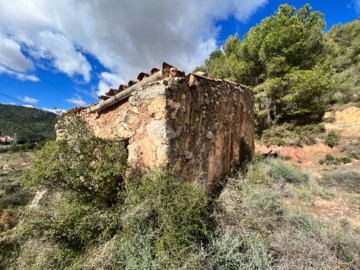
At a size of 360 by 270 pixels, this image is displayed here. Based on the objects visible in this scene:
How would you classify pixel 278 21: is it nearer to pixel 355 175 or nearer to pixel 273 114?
pixel 273 114

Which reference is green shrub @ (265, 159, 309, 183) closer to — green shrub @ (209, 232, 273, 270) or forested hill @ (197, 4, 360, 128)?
green shrub @ (209, 232, 273, 270)

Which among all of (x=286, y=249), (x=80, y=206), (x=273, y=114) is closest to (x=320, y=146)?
(x=273, y=114)

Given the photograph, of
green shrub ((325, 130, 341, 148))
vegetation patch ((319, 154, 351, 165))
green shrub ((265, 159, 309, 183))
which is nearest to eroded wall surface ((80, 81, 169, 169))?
green shrub ((265, 159, 309, 183))

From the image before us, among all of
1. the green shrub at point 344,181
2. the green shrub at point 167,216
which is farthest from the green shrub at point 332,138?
the green shrub at point 167,216

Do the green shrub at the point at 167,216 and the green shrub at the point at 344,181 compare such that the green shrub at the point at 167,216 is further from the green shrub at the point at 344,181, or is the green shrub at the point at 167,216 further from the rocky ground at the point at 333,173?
the green shrub at the point at 344,181

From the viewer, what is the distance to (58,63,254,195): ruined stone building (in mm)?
3641

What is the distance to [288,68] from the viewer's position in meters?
16.6

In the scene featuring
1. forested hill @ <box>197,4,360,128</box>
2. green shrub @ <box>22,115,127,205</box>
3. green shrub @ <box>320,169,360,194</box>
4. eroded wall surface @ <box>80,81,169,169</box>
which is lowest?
green shrub @ <box>320,169,360,194</box>

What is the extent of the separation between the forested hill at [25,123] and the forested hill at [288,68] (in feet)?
124

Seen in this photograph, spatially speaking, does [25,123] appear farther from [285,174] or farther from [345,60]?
[285,174]

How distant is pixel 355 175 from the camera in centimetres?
905

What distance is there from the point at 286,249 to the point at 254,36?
17.0 m

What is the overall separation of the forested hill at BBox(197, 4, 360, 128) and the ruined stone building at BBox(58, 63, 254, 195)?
42.0ft

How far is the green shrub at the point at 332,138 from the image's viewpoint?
15.1m
